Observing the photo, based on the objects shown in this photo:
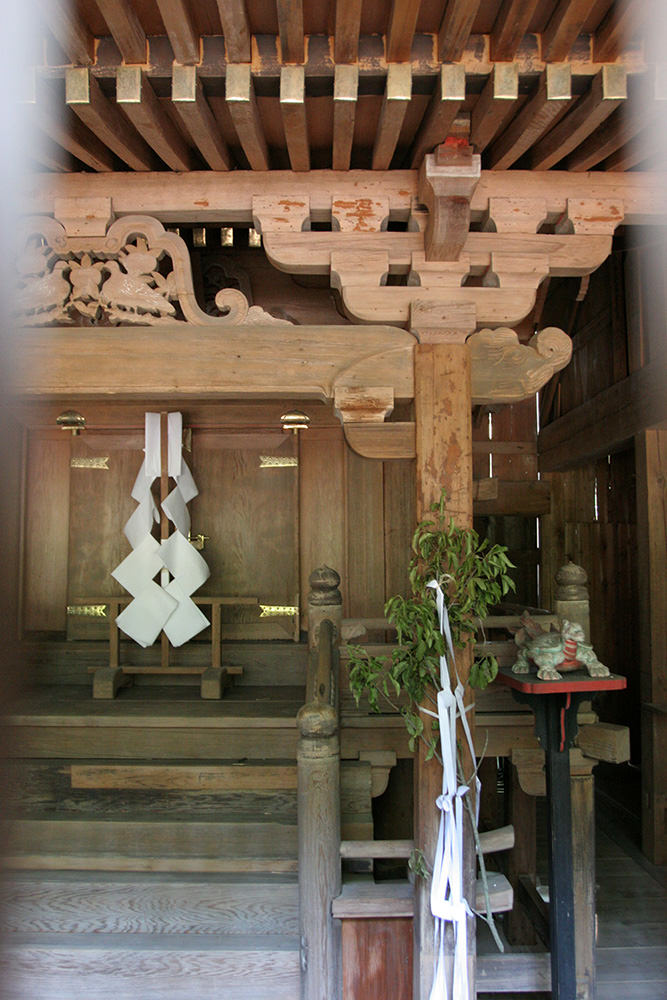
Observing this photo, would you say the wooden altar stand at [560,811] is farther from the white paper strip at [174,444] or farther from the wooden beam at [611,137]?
the white paper strip at [174,444]

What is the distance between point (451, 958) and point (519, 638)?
119 centimetres

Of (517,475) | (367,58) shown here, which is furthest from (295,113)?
(517,475)

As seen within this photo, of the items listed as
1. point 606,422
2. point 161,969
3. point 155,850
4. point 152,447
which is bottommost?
point 161,969

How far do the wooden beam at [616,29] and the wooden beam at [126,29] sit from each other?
1396mm

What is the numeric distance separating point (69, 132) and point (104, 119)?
0.61 feet

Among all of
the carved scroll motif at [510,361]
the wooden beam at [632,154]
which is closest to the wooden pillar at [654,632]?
the carved scroll motif at [510,361]

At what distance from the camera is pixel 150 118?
2.34 meters

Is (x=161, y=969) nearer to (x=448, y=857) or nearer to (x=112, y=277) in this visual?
(x=448, y=857)

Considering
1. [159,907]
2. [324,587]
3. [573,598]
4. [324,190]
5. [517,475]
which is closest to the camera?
[324,190]

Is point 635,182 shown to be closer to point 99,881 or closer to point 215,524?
point 215,524

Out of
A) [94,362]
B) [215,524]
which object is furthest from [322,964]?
[215,524]

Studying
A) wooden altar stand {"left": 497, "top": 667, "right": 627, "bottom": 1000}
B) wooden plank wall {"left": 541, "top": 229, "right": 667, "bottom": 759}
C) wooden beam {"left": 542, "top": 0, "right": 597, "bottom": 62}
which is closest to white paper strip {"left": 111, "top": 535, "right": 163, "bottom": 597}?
wooden altar stand {"left": 497, "top": 667, "right": 627, "bottom": 1000}

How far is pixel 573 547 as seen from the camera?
626 centimetres

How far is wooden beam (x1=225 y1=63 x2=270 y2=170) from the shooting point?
219 cm
